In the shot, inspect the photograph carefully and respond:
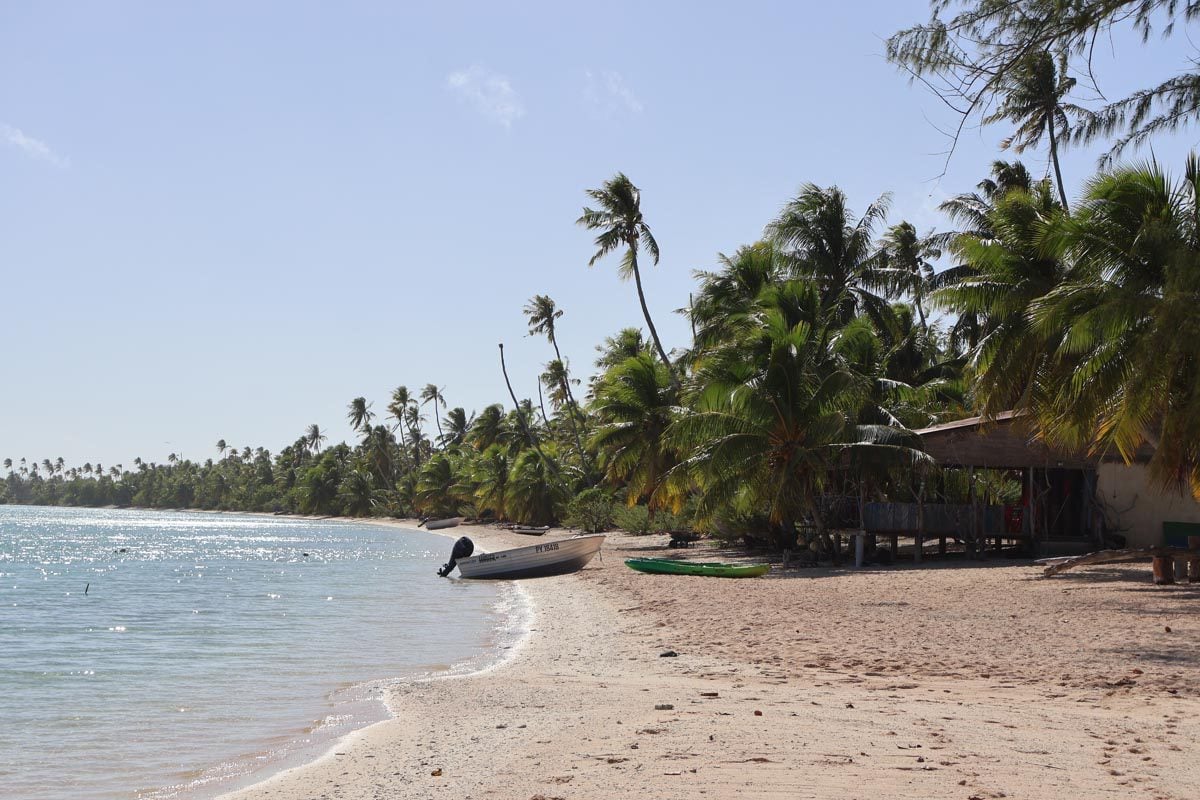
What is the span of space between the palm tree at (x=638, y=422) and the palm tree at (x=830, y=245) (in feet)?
19.7

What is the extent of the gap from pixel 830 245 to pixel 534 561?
13.8 metres

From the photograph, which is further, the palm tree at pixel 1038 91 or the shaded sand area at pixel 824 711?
the palm tree at pixel 1038 91

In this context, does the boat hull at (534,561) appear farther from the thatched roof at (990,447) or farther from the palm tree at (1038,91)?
the palm tree at (1038,91)

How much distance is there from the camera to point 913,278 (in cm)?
3325

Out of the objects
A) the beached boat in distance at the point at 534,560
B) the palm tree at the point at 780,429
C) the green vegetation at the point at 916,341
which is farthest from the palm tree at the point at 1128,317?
the beached boat in distance at the point at 534,560

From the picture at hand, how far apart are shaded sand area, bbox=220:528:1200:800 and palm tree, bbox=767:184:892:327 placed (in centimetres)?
1846

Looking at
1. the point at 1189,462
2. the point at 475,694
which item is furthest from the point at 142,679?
the point at 1189,462

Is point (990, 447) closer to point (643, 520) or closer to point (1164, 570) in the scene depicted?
point (1164, 570)

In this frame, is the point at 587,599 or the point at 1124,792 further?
the point at 587,599

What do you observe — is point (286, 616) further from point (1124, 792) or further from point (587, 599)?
point (1124, 792)

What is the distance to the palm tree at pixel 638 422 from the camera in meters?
34.0

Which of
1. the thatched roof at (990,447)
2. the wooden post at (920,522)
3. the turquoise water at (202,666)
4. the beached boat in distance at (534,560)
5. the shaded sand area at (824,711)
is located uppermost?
the thatched roof at (990,447)

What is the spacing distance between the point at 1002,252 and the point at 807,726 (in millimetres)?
14765

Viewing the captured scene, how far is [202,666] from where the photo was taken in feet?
45.0
